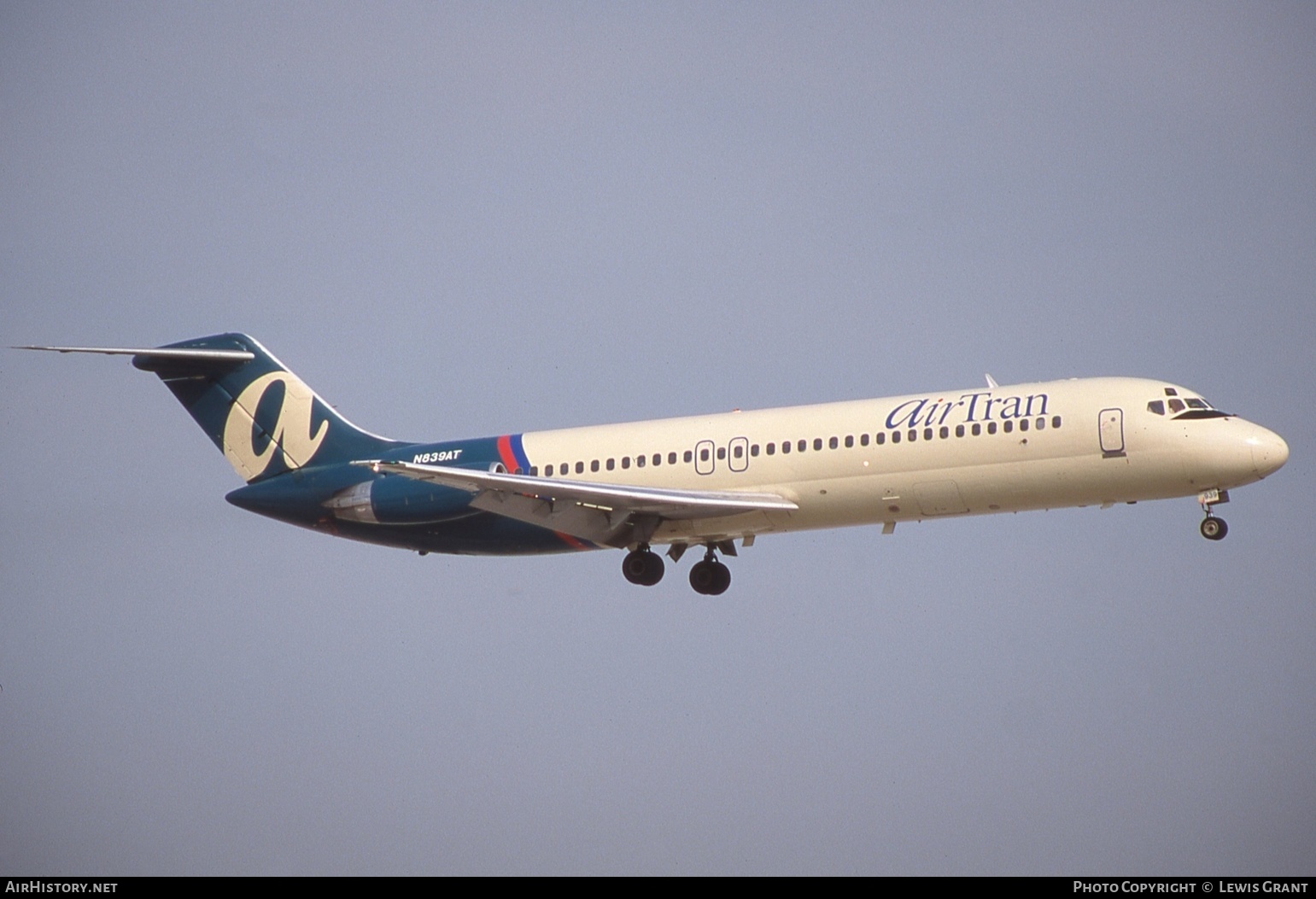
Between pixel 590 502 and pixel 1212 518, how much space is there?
1438cm

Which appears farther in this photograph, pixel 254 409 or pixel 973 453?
pixel 254 409

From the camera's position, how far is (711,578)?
46281 mm

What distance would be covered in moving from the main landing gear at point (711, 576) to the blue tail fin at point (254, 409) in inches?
358

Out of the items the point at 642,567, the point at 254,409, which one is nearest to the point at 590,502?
the point at 642,567

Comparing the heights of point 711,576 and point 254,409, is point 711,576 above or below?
below

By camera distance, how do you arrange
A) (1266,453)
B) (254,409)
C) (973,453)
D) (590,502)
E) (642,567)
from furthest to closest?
(254,409) < (642,567) < (590,502) < (973,453) < (1266,453)

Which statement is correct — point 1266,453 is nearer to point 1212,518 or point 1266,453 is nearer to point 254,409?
point 1212,518

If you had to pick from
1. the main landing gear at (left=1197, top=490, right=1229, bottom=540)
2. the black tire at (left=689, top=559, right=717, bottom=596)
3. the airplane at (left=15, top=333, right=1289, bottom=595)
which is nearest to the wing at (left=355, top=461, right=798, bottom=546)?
the airplane at (left=15, top=333, right=1289, bottom=595)

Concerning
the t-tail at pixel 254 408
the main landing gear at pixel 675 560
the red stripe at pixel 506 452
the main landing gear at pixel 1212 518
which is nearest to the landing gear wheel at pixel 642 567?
the main landing gear at pixel 675 560

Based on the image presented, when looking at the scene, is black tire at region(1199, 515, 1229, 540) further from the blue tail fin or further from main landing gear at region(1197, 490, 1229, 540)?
the blue tail fin

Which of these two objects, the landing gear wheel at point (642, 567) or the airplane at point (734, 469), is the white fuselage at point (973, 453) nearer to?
the airplane at point (734, 469)

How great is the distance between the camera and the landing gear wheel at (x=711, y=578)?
152 feet
